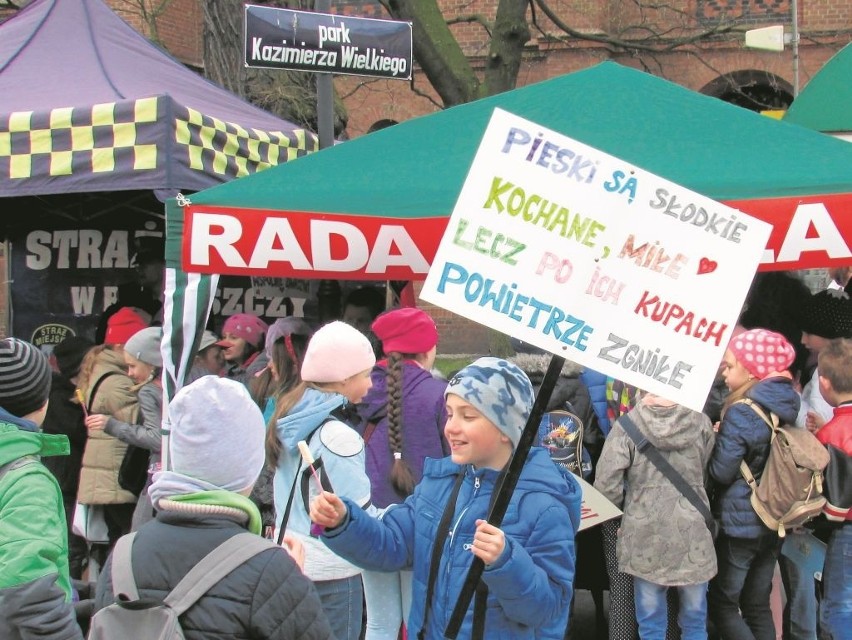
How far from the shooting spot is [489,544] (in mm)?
2438

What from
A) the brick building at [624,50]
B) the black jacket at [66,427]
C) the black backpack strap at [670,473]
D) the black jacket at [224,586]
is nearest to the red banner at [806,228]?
the black backpack strap at [670,473]

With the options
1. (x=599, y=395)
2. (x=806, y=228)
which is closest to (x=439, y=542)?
(x=806, y=228)

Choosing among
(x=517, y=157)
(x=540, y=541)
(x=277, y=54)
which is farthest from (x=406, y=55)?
(x=540, y=541)

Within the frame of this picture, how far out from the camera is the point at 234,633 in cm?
210

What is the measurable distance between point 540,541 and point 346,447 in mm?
1202

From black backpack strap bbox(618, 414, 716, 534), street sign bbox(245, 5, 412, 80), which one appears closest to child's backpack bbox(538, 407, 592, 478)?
black backpack strap bbox(618, 414, 716, 534)

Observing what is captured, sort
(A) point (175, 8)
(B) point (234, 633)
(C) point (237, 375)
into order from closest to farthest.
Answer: (B) point (234, 633)
(C) point (237, 375)
(A) point (175, 8)

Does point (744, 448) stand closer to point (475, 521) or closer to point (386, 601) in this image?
point (386, 601)

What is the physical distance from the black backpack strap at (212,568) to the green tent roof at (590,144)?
8.47ft

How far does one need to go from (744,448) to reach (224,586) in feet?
10.1

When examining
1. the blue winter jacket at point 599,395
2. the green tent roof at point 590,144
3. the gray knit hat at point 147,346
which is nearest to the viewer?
the green tent roof at point 590,144

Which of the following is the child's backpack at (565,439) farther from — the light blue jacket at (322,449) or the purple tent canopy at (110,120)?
the purple tent canopy at (110,120)

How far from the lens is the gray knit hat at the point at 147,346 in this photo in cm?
547

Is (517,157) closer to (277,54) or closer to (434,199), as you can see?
(434,199)
